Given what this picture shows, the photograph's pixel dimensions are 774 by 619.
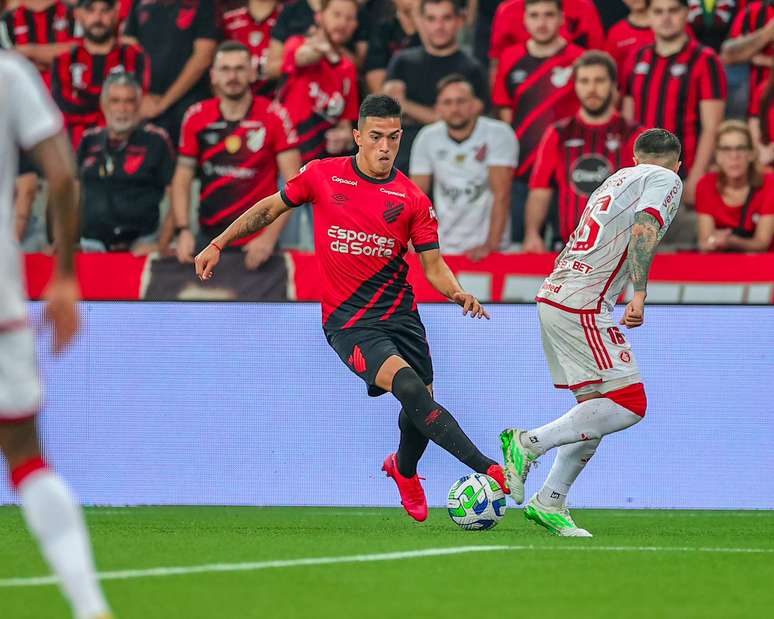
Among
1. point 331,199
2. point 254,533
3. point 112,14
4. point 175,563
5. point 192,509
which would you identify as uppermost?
point 112,14

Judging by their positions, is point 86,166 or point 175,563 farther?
point 86,166

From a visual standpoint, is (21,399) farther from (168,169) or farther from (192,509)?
(168,169)

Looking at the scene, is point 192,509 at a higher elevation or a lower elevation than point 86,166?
lower

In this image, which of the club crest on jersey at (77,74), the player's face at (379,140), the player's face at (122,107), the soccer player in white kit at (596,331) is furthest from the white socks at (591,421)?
the club crest on jersey at (77,74)

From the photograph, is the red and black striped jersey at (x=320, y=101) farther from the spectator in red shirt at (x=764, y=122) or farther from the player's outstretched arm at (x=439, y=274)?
the player's outstretched arm at (x=439, y=274)

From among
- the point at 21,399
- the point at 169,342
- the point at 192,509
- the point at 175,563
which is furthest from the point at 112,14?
A: the point at 21,399

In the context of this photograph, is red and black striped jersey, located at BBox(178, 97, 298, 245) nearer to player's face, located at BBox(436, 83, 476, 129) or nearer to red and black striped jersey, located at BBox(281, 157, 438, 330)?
player's face, located at BBox(436, 83, 476, 129)

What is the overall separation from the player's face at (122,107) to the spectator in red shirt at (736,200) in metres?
4.77

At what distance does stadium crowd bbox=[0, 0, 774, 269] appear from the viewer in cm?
1129

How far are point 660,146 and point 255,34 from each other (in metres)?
5.80

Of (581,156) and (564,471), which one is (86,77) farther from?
(564,471)

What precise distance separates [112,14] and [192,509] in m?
5.05

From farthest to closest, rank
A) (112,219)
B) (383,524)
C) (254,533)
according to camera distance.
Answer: (112,219) → (383,524) → (254,533)

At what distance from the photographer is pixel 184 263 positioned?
1095cm
